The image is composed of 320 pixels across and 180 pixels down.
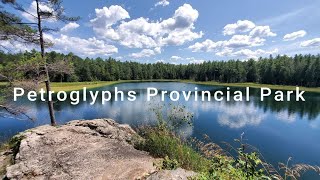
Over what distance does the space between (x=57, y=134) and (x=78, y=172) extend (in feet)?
11.4

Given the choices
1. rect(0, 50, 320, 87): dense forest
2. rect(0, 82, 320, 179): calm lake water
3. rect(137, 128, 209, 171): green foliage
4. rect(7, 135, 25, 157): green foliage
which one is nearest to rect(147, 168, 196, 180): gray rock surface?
rect(137, 128, 209, 171): green foliage

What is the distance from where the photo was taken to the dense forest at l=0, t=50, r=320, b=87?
282 feet

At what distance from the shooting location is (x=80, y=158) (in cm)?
743

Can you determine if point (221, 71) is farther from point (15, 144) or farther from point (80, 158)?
point (80, 158)

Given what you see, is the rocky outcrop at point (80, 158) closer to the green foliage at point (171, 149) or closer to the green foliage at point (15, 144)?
the green foliage at point (15, 144)

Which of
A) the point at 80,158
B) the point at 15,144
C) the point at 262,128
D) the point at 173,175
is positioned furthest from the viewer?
the point at 262,128

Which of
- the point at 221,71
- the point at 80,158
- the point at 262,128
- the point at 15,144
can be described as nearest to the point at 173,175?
the point at 80,158

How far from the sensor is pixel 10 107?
10.6m

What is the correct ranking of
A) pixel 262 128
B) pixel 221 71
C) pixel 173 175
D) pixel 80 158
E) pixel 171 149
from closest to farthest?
1. pixel 173 175
2. pixel 171 149
3. pixel 80 158
4. pixel 262 128
5. pixel 221 71

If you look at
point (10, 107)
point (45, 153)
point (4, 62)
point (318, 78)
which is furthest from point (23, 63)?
point (318, 78)

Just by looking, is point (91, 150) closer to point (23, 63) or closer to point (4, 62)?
point (23, 63)

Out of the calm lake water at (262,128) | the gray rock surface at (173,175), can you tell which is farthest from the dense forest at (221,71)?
the gray rock surface at (173,175)

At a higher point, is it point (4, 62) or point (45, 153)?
point (4, 62)

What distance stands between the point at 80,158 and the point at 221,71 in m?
115
